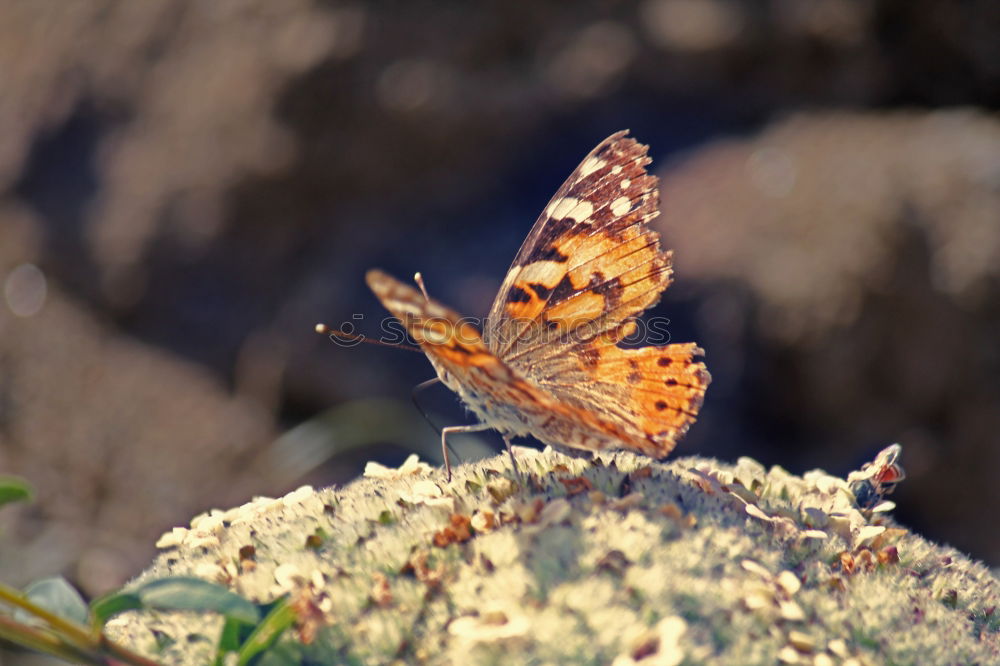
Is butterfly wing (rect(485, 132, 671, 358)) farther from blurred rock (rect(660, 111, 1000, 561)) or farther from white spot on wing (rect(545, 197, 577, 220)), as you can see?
blurred rock (rect(660, 111, 1000, 561))

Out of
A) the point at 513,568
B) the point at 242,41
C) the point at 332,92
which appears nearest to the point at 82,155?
the point at 242,41

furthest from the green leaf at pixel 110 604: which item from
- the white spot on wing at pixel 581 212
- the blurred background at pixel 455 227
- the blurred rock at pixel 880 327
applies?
the blurred rock at pixel 880 327

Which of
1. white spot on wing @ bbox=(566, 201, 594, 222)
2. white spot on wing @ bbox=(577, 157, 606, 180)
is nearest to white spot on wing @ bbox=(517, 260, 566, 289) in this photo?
white spot on wing @ bbox=(566, 201, 594, 222)

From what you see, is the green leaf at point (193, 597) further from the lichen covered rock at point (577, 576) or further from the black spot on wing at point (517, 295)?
the black spot on wing at point (517, 295)

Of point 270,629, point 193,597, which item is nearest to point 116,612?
point 193,597

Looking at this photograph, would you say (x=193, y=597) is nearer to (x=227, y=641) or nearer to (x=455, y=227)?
(x=227, y=641)

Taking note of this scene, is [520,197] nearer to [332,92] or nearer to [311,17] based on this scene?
[332,92]
